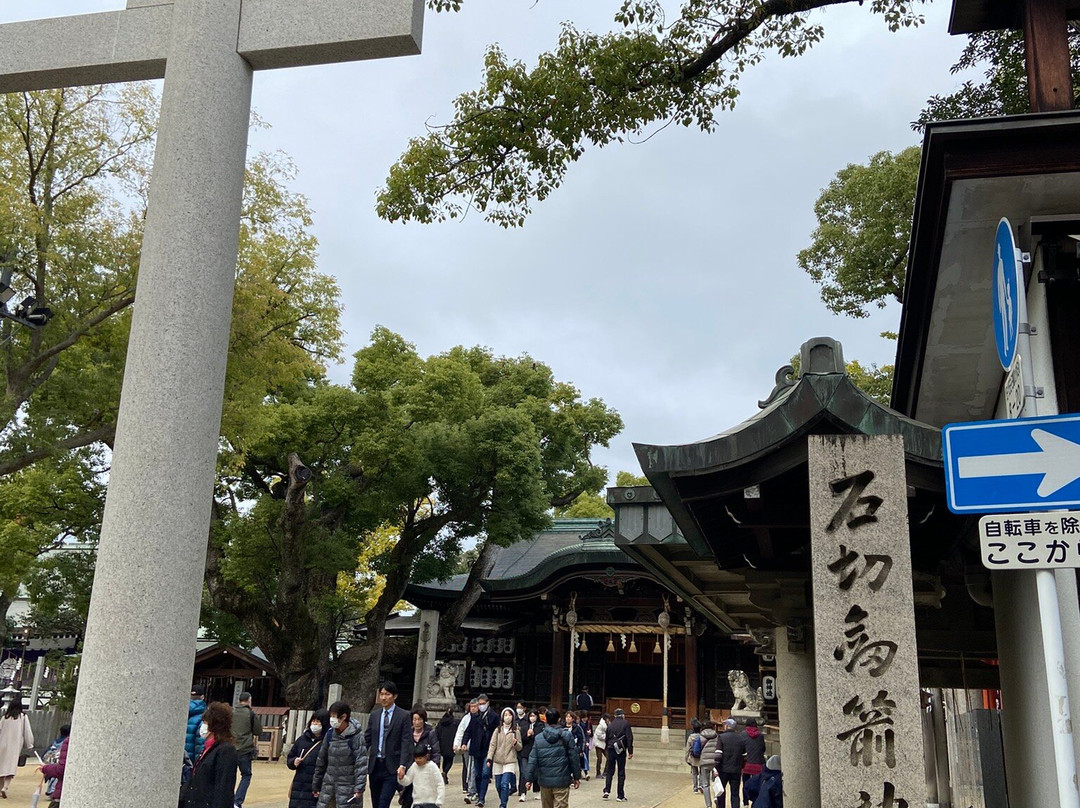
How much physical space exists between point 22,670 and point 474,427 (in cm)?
2081

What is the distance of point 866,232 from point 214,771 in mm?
15218

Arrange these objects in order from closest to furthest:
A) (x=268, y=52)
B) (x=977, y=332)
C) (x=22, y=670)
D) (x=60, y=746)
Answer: (x=268, y=52) < (x=977, y=332) < (x=60, y=746) < (x=22, y=670)

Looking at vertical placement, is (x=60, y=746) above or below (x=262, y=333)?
below

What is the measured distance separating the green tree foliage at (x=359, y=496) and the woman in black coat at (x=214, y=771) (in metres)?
15.3

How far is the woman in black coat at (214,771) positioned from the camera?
6004 mm

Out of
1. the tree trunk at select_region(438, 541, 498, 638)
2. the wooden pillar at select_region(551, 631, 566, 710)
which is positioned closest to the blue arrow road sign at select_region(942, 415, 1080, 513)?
the tree trunk at select_region(438, 541, 498, 638)

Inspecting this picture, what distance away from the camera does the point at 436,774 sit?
336 inches

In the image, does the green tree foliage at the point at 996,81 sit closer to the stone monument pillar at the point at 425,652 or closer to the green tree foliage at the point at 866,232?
the green tree foliage at the point at 866,232

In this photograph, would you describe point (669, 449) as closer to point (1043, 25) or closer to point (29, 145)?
point (1043, 25)

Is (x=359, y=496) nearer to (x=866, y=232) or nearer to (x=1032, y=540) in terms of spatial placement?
(x=866, y=232)

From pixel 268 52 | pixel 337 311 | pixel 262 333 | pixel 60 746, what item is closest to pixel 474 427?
pixel 337 311

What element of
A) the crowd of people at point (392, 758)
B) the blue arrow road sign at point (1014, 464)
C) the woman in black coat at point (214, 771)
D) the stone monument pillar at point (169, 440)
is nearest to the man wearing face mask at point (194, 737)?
the crowd of people at point (392, 758)

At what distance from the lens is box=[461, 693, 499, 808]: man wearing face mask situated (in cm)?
1390

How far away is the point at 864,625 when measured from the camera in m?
5.04
